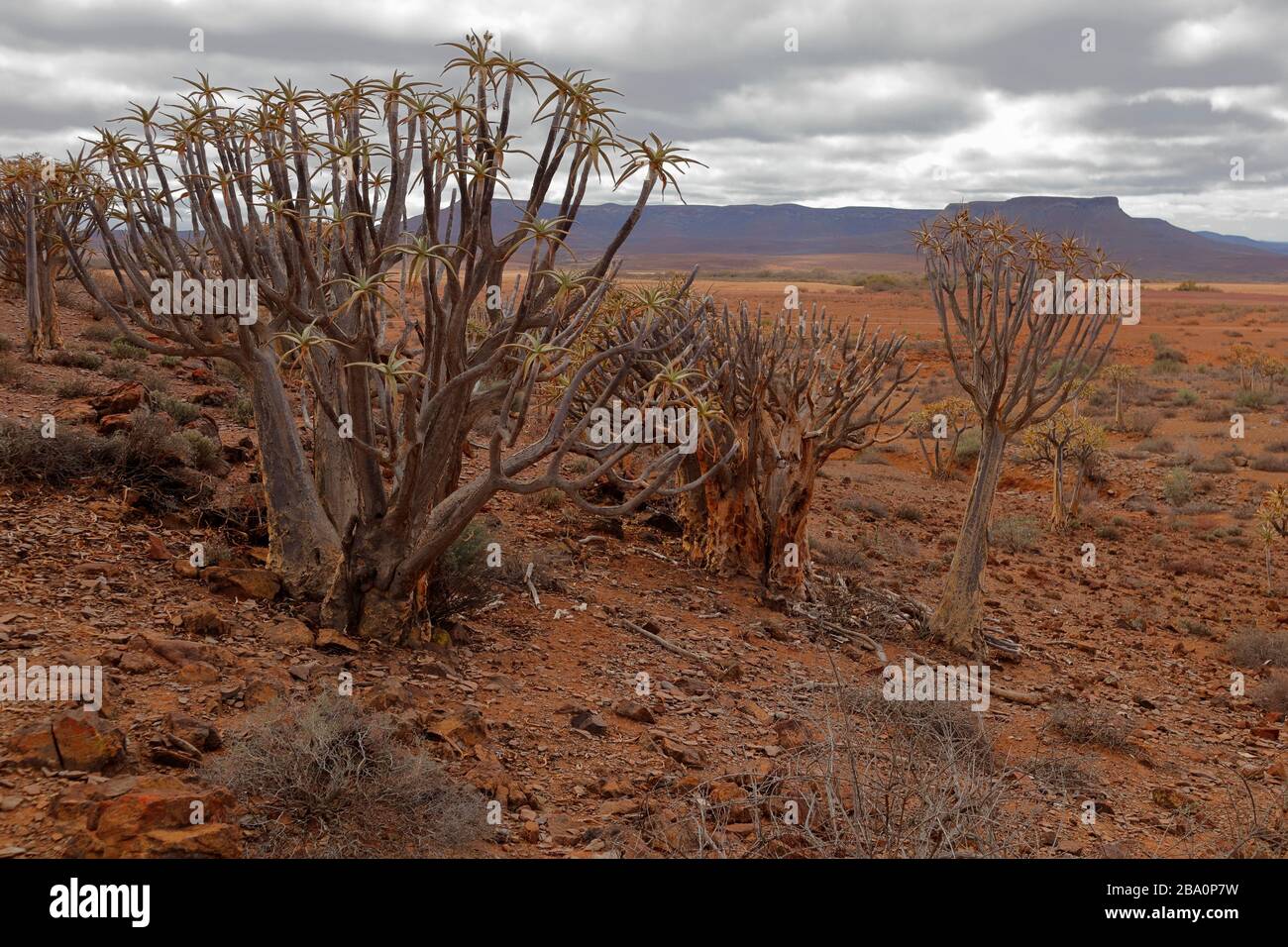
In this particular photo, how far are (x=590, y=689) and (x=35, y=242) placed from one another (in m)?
12.1

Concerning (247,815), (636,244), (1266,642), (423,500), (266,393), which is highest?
(636,244)

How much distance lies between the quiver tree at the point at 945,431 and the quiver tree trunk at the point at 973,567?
7.43 metres

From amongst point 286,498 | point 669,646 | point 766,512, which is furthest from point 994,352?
point 286,498

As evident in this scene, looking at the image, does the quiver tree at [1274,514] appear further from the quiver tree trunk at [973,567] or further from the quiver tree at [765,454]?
the quiver tree at [765,454]

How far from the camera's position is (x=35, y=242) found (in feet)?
42.3

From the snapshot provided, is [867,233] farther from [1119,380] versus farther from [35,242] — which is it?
[35,242]

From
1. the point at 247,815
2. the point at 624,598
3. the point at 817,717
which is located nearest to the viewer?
the point at 247,815

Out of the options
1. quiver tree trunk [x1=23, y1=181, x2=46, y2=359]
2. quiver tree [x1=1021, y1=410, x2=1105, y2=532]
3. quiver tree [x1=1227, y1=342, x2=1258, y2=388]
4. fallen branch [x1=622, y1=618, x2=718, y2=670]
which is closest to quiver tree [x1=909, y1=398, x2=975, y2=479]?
quiver tree [x1=1021, y1=410, x2=1105, y2=532]

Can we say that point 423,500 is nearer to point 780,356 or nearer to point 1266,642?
point 780,356

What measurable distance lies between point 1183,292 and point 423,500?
69.1 m

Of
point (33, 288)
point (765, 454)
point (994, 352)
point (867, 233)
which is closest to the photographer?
point (994, 352)

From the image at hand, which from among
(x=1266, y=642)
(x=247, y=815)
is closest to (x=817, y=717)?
(x=247, y=815)

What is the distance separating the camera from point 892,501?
1416 cm

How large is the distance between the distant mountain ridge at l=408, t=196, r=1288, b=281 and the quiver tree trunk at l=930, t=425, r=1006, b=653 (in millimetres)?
87177
